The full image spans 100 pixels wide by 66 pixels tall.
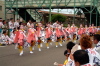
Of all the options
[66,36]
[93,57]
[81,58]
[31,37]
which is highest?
[81,58]

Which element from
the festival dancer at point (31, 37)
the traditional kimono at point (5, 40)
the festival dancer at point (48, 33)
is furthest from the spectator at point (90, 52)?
the traditional kimono at point (5, 40)

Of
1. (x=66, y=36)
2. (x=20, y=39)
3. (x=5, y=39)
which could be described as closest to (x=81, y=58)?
(x=20, y=39)

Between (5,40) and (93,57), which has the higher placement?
(93,57)

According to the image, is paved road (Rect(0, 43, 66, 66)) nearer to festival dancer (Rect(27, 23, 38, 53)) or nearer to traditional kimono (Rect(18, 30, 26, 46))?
traditional kimono (Rect(18, 30, 26, 46))

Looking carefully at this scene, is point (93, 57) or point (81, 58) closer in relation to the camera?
point (81, 58)

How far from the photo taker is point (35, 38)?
12.8 metres

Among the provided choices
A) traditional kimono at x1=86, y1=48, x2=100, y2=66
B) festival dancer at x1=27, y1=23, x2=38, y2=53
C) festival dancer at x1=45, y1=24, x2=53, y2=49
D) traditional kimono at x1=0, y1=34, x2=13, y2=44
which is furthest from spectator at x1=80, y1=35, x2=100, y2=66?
traditional kimono at x1=0, y1=34, x2=13, y2=44

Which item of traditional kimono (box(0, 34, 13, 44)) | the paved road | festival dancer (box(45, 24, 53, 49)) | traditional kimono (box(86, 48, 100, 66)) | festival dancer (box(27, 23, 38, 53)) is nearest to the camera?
traditional kimono (box(86, 48, 100, 66))

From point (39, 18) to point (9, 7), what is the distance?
6.25 meters

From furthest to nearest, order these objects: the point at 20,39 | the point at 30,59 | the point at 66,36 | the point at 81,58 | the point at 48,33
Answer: the point at 66,36
the point at 48,33
the point at 20,39
the point at 30,59
the point at 81,58

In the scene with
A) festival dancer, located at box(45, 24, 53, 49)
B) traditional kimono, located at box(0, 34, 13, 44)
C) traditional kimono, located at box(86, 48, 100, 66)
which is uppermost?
traditional kimono, located at box(86, 48, 100, 66)

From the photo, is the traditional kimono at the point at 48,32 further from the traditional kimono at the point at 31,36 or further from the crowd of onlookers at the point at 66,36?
the traditional kimono at the point at 31,36

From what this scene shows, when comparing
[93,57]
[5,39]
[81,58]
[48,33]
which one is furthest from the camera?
[5,39]

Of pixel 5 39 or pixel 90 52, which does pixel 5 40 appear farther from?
pixel 90 52
